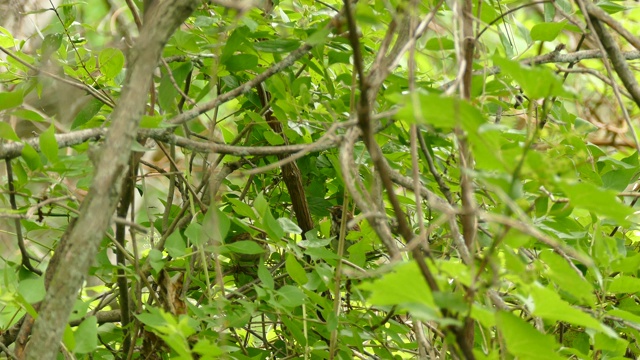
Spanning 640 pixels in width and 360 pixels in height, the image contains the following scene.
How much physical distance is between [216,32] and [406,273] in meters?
0.55

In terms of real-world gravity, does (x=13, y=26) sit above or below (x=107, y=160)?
above

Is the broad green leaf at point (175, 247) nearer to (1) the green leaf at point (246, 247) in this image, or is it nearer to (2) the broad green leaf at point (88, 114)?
(1) the green leaf at point (246, 247)

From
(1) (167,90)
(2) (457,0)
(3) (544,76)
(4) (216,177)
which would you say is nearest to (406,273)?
(3) (544,76)

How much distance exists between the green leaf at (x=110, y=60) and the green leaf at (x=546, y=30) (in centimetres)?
53

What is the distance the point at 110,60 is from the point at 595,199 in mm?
732

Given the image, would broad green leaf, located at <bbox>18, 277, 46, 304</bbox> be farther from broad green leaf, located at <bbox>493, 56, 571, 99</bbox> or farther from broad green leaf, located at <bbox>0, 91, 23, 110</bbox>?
broad green leaf, located at <bbox>493, 56, 571, 99</bbox>

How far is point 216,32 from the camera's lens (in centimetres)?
90

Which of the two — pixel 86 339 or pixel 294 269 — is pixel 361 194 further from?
pixel 86 339

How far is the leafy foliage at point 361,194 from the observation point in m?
0.46

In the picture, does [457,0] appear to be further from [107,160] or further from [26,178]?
[26,178]


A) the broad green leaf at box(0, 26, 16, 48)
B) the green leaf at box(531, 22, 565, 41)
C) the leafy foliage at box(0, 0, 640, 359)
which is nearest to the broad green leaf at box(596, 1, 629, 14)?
the leafy foliage at box(0, 0, 640, 359)

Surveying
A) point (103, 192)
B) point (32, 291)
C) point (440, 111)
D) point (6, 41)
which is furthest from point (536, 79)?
point (6, 41)

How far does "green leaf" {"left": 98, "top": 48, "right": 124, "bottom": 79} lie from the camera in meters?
1.00

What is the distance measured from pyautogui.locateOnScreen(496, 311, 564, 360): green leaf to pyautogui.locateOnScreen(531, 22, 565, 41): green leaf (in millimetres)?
436
